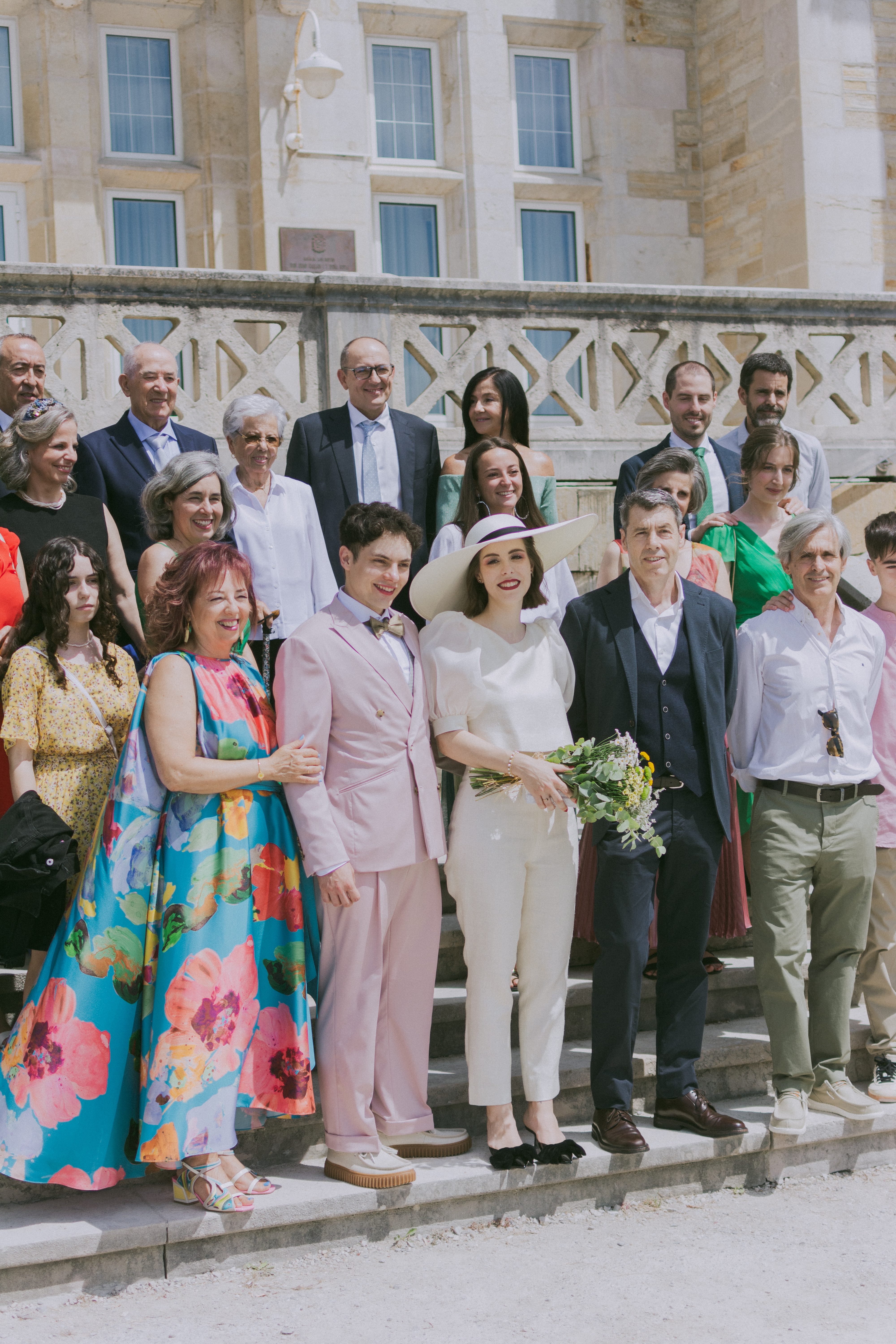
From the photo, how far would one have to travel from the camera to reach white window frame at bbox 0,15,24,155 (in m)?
11.3

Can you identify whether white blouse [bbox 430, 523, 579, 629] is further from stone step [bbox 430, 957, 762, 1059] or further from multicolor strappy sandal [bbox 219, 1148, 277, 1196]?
multicolor strappy sandal [bbox 219, 1148, 277, 1196]

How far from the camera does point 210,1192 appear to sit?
4.04 m

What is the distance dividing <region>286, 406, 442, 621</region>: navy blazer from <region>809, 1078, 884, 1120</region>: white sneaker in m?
2.45

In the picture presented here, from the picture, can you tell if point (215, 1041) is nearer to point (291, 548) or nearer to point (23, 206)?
point (291, 548)

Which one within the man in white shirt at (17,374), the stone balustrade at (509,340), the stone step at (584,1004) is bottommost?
the stone step at (584,1004)

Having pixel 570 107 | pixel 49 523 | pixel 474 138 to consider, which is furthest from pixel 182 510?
pixel 570 107

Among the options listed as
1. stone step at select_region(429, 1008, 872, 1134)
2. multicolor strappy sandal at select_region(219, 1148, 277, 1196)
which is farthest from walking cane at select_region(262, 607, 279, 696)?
multicolor strappy sandal at select_region(219, 1148, 277, 1196)

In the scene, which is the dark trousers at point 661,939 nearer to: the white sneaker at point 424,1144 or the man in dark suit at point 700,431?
the white sneaker at point 424,1144

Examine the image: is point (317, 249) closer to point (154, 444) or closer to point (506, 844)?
point (154, 444)

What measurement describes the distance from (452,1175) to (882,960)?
72.6 inches

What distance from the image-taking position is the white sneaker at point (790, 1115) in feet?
15.4

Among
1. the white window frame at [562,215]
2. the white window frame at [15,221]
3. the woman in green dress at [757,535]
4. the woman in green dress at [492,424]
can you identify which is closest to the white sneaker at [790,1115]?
the woman in green dress at [757,535]

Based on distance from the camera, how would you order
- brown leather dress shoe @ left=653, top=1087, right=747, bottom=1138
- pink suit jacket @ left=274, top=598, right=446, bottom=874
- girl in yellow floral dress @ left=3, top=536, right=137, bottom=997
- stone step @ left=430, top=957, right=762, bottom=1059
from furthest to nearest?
stone step @ left=430, top=957, right=762, bottom=1059
brown leather dress shoe @ left=653, top=1087, right=747, bottom=1138
girl in yellow floral dress @ left=3, top=536, right=137, bottom=997
pink suit jacket @ left=274, top=598, right=446, bottom=874

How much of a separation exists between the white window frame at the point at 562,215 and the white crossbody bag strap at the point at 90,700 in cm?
920
